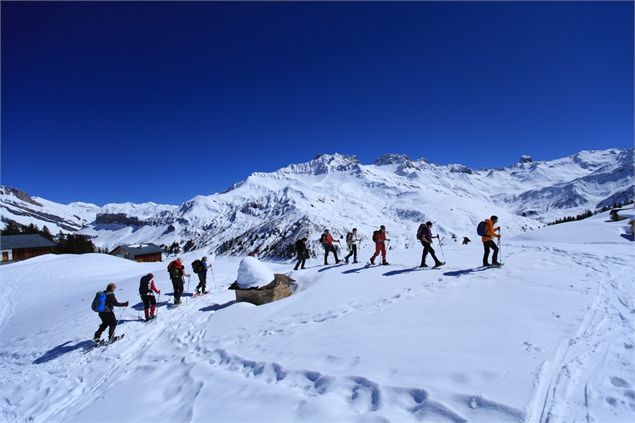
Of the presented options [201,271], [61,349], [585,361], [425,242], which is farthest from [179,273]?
[585,361]

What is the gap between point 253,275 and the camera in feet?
47.7

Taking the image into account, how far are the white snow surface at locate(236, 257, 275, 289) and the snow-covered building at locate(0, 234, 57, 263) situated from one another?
249 feet

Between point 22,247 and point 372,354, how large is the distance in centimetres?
8961

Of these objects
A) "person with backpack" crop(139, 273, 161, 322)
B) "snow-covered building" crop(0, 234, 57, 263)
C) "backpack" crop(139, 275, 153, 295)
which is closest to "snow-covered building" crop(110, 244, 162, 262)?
"snow-covered building" crop(0, 234, 57, 263)

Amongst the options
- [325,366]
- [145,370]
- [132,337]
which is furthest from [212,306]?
[325,366]

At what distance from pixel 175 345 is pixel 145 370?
1.54 meters

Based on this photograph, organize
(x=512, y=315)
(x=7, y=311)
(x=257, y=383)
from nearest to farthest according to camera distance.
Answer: (x=257, y=383)
(x=512, y=315)
(x=7, y=311)

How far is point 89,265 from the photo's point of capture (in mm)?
37375

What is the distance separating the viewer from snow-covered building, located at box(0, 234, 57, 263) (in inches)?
2547

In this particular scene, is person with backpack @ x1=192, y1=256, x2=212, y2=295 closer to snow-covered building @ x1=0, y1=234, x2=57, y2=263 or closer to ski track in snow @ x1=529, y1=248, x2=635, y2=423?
ski track in snow @ x1=529, y1=248, x2=635, y2=423

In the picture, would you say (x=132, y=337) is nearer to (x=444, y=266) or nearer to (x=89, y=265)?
(x=444, y=266)

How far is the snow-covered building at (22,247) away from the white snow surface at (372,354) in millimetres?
68805

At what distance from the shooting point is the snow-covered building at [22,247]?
64.7 m

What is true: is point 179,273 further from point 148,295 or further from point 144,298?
point 144,298
